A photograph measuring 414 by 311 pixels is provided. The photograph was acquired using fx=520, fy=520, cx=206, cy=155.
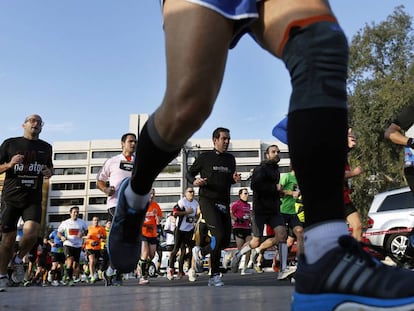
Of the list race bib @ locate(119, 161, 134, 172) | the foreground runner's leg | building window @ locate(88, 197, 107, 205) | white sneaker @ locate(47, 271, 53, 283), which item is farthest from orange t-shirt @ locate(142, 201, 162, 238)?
building window @ locate(88, 197, 107, 205)

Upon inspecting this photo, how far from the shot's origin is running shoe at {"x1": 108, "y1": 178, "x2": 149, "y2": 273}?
189 centimetres

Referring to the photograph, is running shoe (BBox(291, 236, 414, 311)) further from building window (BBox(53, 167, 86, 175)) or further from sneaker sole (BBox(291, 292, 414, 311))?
building window (BBox(53, 167, 86, 175))

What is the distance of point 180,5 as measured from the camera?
57.7 inches

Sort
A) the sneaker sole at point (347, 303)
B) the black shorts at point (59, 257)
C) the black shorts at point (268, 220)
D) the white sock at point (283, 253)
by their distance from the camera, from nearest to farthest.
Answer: the sneaker sole at point (347, 303)
the black shorts at point (268, 220)
the white sock at point (283, 253)
the black shorts at point (59, 257)

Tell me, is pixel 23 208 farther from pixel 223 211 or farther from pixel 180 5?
pixel 180 5

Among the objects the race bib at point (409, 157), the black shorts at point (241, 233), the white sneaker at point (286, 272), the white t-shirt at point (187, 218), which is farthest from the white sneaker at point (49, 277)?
the race bib at point (409, 157)

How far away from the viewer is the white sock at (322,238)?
45.6 inches

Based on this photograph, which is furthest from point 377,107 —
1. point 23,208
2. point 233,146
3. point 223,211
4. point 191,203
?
point 233,146

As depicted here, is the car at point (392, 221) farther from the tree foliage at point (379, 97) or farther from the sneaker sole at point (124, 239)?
the tree foliage at point (379, 97)

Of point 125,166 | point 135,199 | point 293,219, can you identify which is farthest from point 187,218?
point 135,199

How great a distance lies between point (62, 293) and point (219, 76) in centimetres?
185

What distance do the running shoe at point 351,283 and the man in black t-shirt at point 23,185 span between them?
502cm

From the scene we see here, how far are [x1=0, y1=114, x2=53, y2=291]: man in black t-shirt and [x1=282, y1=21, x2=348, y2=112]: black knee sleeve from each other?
5025 millimetres

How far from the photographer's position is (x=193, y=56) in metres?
1.42
